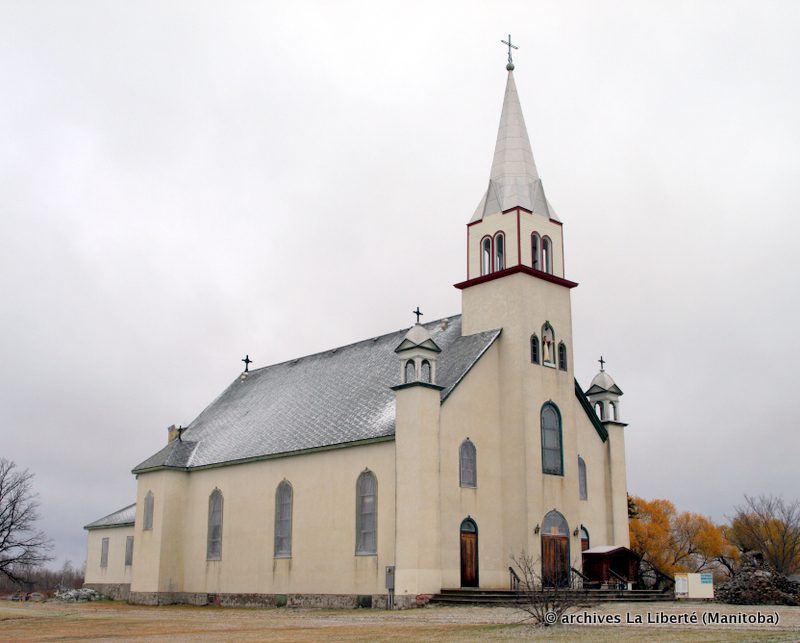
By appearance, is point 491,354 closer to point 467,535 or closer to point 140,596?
point 467,535

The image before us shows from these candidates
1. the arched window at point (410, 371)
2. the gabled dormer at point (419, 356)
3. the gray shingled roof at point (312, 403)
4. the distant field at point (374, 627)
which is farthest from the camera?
the gray shingled roof at point (312, 403)

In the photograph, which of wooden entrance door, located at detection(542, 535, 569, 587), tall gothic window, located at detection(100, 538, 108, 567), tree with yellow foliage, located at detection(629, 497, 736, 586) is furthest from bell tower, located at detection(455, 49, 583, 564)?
tree with yellow foliage, located at detection(629, 497, 736, 586)

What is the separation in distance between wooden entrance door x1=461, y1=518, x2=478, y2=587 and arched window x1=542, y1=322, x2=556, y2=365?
813 cm

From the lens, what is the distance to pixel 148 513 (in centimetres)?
5075

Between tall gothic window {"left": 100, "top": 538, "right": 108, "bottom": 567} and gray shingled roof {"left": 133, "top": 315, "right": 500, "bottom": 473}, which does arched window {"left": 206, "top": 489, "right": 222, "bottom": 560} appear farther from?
tall gothic window {"left": 100, "top": 538, "right": 108, "bottom": 567}

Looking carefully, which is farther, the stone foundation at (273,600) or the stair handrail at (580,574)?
the stair handrail at (580,574)

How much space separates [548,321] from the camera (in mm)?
41375

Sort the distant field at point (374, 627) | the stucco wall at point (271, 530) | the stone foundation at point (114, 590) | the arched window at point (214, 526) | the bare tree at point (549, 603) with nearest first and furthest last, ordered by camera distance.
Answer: the distant field at point (374, 627) → the bare tree at point (549, 603) → the stucco wall at point (271, 530) → the arched window at point (214, 526) → the stone foundation at point (114, 590)

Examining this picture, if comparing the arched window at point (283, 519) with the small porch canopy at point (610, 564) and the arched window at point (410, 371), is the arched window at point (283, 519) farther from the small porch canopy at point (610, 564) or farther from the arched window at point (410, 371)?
the small porch canopy at point (610, 564)

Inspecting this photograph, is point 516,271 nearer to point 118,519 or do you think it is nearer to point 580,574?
point 580,574

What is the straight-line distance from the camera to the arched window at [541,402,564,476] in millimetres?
39781

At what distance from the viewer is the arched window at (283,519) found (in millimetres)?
42906

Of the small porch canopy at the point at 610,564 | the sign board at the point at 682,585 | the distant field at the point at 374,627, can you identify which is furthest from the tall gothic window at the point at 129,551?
the sign board at the point at 682,585

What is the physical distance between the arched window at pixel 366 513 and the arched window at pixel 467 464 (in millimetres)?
3618
